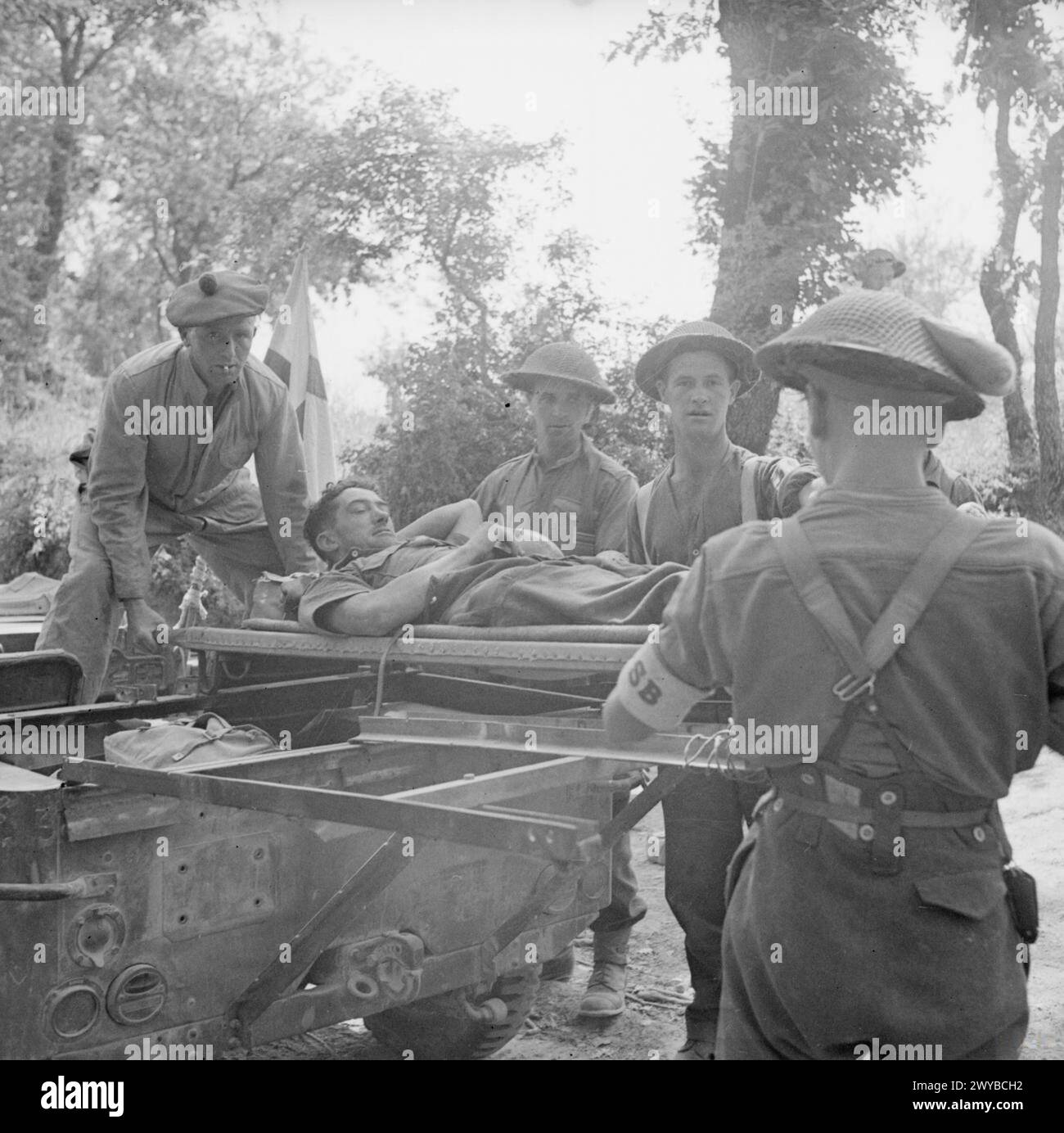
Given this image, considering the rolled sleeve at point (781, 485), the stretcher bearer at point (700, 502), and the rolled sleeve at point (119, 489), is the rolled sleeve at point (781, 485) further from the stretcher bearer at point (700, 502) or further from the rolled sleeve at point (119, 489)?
the rolled sleeve at point (119, 489)

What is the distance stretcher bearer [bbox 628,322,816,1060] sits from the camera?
412 centimetres

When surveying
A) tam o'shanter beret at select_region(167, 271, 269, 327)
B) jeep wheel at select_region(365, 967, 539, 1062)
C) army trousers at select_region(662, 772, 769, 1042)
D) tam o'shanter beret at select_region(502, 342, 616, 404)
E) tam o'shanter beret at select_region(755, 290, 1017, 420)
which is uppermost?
tam o'shanter beret at select_region(167, 271, 269, 327)

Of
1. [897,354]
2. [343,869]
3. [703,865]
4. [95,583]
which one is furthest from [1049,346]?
[897,354]

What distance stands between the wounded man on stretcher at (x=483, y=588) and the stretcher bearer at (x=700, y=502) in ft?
0.82

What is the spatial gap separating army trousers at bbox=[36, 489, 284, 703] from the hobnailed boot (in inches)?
99.9

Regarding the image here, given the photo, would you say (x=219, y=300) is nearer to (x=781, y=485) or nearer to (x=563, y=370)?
(x=563, y=370)

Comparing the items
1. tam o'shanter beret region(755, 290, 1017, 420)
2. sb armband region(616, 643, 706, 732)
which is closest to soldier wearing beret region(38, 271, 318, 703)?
sb armband region(616, 643, 706, 732)

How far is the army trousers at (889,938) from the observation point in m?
2.10

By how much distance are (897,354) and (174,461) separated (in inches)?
174

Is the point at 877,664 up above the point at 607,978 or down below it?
above

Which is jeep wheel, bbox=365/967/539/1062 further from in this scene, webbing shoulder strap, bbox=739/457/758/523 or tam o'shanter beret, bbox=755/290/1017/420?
tam o'shanter beret, bbox=755/290/1017/420

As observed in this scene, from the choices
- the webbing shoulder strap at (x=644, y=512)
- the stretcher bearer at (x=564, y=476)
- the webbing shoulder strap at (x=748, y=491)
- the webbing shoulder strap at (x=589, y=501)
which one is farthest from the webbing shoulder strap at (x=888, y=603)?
the webbing shoulder strap at (x=589, y=501)

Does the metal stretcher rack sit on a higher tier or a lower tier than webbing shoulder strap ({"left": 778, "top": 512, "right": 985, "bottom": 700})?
lower

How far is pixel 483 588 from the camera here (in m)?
4.44
